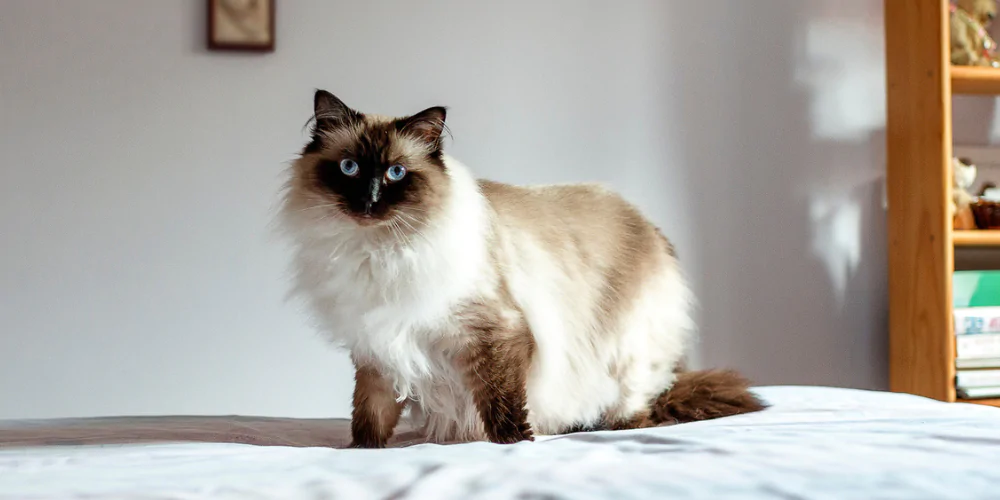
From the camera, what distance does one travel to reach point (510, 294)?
1368mm

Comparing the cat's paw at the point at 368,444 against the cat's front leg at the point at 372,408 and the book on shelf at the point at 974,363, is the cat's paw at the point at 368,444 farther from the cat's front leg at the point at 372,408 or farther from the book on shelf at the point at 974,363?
the book on shelf at the point at 974,363

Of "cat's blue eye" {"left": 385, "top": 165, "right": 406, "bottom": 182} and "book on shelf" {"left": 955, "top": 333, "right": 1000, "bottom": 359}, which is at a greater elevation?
"cat's blue eye" {"left": 385, "top": 165, "right": 406, "bottom": 182}

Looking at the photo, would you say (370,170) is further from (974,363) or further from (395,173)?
(974,363)

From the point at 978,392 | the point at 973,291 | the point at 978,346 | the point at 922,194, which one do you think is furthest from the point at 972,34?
the point at 978,392

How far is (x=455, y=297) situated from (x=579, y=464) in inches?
14.9

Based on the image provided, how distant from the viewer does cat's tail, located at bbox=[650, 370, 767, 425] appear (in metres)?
1.53

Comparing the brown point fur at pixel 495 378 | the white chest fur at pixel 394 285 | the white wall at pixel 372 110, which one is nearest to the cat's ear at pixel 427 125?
the white chest fur at pixel 394 285

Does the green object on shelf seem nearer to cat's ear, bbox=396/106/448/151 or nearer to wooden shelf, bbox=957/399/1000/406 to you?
wooden shelf, bbox=957/399/1000/406

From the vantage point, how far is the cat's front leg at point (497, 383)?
1.28m

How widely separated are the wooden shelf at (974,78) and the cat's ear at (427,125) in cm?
164

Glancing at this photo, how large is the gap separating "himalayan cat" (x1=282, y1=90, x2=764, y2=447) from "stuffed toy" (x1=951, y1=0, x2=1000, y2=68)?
4.66ft

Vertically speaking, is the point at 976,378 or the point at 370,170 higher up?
the point at 370,170

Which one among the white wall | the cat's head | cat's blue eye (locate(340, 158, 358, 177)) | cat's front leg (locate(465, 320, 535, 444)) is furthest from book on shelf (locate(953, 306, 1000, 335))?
cat's blue eye (locate(340, 158, 358, 177))

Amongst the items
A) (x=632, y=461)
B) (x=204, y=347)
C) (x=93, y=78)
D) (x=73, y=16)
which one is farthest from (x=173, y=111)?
(x=632, y=461)
